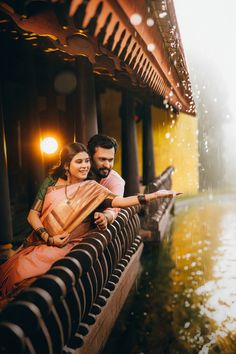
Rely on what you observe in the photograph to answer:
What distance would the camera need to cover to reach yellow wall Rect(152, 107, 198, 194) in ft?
45.5

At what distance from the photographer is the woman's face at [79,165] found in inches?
124

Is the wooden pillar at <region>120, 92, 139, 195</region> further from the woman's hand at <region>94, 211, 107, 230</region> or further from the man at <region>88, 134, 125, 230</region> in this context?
the woman's hand at <region>94, 211, 107, 230</region>

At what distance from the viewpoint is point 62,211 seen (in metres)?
3.10

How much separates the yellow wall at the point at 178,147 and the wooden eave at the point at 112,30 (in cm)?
908

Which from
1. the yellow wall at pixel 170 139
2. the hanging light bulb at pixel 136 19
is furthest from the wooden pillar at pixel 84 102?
the yellow wall at pixel 170 139

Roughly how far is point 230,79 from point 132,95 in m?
16.2

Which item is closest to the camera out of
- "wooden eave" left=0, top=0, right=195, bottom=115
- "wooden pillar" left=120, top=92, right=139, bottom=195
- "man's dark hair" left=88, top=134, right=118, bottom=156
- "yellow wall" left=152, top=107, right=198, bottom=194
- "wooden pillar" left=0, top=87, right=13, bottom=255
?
"wooden eave" left=0, top=0, right=195, bottom=115

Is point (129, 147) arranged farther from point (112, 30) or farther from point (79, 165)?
point (112, 30)

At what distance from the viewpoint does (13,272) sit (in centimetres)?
293

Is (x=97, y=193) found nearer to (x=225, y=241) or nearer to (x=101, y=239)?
(x=101, y=239)

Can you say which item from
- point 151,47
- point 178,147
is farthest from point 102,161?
point 178,147

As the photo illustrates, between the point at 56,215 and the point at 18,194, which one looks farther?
the point at 18,194

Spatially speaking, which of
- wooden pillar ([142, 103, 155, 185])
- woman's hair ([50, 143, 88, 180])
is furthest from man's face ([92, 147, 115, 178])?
wooden pillar ([142, 103, 155, 185])

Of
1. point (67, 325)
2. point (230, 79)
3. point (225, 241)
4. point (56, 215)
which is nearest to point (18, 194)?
point (225, 241)
